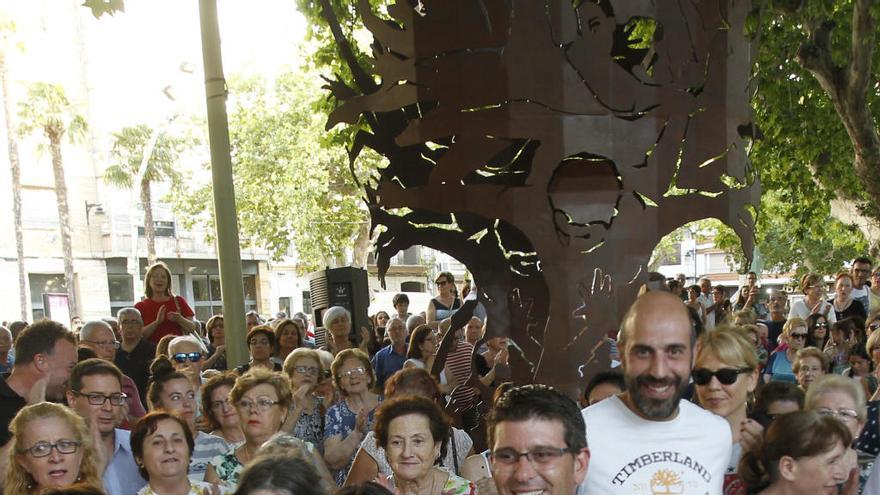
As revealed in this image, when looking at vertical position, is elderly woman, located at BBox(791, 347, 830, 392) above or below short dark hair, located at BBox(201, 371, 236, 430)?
below

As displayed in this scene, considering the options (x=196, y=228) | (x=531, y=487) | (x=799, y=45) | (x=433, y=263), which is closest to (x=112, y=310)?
(x=196, y=228)

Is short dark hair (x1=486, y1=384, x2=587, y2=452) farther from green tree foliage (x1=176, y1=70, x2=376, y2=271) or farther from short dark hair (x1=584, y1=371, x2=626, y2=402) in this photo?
green tree foliage (x1=176, y1=70, x2=376, y2=271)

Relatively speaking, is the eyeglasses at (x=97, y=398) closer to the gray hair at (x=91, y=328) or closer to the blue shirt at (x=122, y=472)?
the blue shirt at (x=122, y=472)

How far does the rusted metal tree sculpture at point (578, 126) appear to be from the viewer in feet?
13.3

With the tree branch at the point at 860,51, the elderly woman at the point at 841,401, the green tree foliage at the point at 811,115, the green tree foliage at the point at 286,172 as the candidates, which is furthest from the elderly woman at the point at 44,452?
the green tree foliage at the point at 286,172

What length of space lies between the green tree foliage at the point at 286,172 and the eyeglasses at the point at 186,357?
18.5m

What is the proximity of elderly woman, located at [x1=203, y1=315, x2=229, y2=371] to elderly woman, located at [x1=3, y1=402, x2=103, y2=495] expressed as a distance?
3690 mm

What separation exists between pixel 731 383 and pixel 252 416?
91.0 inches

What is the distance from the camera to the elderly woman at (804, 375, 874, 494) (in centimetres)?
379

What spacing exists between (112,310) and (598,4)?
117ft

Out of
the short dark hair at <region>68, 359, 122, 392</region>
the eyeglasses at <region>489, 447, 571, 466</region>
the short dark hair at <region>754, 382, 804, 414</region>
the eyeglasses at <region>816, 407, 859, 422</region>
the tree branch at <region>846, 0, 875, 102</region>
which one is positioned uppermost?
the tree branch at <region>846, 0, 875, 102</region>

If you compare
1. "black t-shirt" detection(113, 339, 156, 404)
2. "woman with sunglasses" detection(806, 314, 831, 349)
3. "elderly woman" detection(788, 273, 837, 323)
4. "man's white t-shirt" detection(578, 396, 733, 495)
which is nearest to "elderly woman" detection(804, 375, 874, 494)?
"man's white t-shirt" detection(578, 396, 733, 495)

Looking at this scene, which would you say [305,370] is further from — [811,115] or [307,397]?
[811,115]

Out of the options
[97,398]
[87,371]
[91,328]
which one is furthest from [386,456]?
[91,328]
